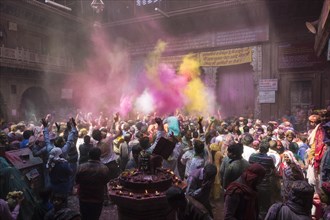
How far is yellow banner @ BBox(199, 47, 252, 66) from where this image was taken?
15480 millimetres

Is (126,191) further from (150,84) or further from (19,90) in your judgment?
(19,90)

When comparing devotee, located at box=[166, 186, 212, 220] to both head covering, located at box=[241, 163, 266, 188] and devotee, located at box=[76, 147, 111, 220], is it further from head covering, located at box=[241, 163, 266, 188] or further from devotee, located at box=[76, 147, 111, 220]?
devotee, located at box=[76, 147, 111, 220]

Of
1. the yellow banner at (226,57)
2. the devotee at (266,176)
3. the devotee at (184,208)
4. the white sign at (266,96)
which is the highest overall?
the yellow banner at (226,57)

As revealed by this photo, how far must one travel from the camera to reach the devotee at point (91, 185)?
445cm

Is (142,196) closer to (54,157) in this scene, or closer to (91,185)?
(91,185)

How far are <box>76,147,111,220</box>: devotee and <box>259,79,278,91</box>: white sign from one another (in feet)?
39.9

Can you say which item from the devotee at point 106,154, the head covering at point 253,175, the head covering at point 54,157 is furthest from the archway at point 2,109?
the head covering at point 253,175

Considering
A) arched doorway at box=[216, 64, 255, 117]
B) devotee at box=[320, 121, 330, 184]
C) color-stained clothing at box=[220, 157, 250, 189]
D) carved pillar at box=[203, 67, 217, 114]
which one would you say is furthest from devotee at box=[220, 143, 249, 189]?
carved pillar at box=[203, 67, 217, 114]

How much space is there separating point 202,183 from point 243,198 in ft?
4.21

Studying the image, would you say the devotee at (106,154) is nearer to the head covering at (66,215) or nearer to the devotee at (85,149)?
the devotee at (85,149)

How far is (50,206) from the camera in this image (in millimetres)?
3936

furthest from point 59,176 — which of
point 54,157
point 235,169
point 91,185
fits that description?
point 235,169

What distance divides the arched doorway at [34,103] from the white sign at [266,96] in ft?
44.7

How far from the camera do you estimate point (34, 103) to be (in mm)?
20203
